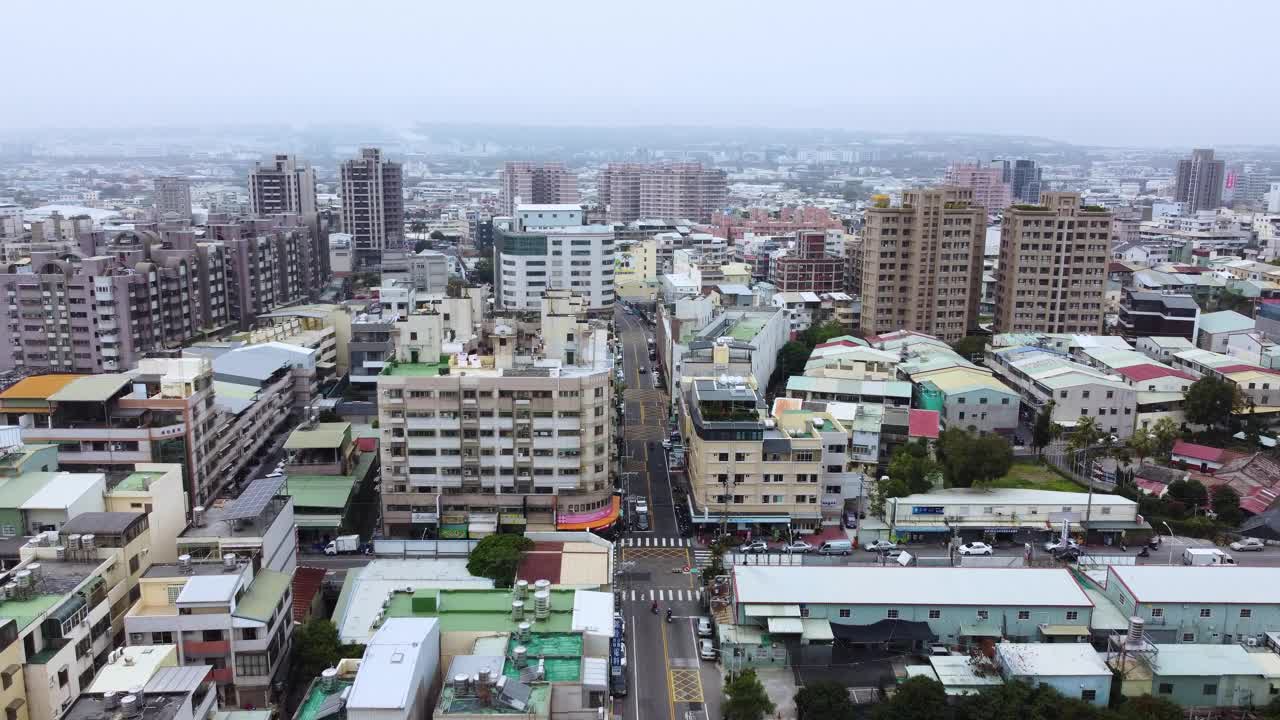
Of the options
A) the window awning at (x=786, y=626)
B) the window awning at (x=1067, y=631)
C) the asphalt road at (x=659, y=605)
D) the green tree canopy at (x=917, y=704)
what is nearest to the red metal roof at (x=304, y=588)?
the asphalt road at (x=659, y=605)

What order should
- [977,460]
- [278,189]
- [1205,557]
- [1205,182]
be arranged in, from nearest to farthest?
[1205,557] → [977,460] → [278,189] → [1205,182]

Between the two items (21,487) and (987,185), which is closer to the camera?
(21,487)

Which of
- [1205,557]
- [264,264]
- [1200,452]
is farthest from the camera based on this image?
[264,264]

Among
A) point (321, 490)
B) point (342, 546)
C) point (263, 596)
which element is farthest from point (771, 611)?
point (321, 490)

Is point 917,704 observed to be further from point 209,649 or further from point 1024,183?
point 1024,183

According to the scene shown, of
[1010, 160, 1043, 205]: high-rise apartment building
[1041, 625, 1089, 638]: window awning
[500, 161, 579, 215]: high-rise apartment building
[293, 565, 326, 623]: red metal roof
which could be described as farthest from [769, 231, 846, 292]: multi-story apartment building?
[1010, 160, 1043, 205]: high-rise apartment building

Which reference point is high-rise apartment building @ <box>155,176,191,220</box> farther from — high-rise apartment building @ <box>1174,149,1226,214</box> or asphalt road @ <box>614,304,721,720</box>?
high-rise apartment building @ <box>1174,149,1226,214</box>

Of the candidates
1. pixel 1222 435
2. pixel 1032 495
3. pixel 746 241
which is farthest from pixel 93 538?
pixel 746 241
